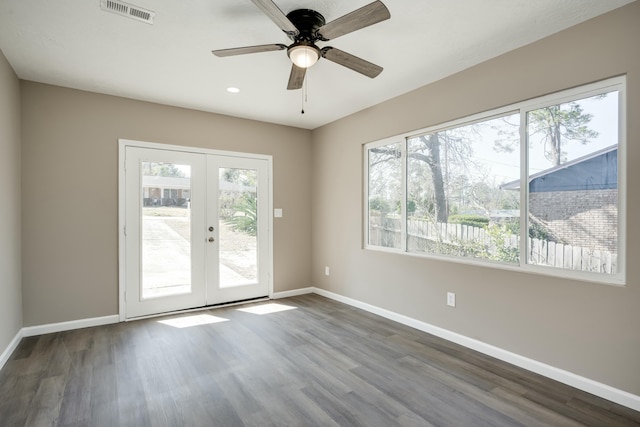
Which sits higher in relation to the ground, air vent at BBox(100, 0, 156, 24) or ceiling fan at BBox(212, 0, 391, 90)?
air vent at BBox(100, 0, 156, 24)

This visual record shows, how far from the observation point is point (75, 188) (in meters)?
3.59

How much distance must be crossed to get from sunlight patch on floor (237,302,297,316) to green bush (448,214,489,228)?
7.73 feet

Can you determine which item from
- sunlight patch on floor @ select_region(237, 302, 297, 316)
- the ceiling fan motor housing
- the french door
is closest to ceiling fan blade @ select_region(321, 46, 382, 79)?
the ceiling fan motor housing

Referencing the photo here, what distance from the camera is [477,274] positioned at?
3.04 metres

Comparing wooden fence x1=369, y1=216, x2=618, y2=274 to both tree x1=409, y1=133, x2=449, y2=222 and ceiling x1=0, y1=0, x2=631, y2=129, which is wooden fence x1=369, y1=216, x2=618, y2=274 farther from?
ceiling x1=0, y1=0, x2=631, y2=129

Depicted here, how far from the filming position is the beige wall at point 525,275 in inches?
85.8

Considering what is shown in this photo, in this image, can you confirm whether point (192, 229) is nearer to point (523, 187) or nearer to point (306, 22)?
point (306, 22)

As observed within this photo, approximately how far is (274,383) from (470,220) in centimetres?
233

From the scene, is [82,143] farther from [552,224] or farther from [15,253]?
[552,224]

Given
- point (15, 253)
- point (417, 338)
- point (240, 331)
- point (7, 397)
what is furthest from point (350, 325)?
point (15, 253)

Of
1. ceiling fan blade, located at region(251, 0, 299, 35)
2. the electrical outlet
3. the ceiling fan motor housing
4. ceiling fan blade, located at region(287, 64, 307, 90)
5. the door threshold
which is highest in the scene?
the ceiling fan motor housing

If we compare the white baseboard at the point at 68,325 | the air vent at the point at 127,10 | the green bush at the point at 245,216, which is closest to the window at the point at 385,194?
the green bush at the point at 245,216

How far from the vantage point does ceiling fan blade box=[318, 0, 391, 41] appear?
71.2 inches

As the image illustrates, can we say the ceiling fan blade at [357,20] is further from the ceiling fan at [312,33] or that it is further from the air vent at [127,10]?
the air vent at [127,10]
